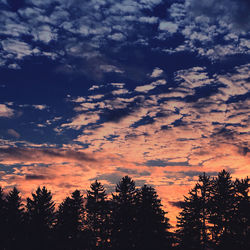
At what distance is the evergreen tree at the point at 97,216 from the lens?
1364 inches

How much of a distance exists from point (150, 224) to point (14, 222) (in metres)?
19.3

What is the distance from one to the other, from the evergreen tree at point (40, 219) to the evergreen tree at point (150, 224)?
1287cm

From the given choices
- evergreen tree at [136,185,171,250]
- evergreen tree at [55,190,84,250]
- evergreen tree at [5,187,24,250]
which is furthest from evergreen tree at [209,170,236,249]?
evergreen tree at [5,187,24,250]

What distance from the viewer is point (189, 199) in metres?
32.8

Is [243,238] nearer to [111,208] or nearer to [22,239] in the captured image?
[111,208]

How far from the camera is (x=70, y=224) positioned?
37.6 meters

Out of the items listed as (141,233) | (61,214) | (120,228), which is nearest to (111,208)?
(120,228)

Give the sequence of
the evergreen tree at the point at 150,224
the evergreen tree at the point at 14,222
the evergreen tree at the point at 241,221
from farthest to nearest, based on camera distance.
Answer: the evergreen tree at the point at 14,222 → the evergreen tree at the point at 150,224 → the evergreen tree at the point at 241,221

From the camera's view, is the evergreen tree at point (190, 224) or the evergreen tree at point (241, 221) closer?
the evergreen tree at point (241, 221)

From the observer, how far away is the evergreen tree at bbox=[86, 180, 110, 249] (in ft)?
114

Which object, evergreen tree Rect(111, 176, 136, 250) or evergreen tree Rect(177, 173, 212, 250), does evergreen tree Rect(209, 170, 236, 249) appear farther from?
evergreen tree Rect(111, 176, 136, 250)

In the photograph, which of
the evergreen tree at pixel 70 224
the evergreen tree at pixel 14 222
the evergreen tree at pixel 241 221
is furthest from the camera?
the evergreen tree at pixel 70 224

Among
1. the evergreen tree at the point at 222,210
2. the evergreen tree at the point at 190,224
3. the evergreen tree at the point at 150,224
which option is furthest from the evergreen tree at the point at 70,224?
the evergreen tree at the point at 222,210

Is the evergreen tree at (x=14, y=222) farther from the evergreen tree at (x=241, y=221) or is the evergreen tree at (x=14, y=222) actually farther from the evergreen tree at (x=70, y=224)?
the evergreen tree at (x=241, y=221)
